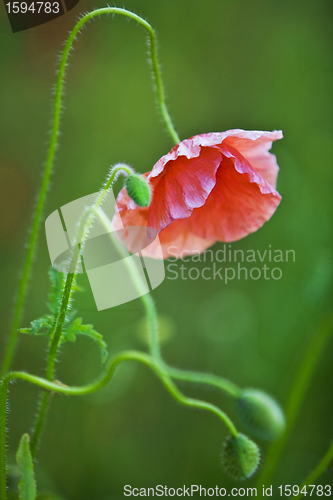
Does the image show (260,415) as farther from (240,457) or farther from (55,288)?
(55,288)

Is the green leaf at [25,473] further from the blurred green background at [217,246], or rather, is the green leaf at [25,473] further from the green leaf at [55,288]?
the blurred green background at [217,246]

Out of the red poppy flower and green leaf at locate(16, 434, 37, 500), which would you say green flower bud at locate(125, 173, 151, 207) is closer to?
the red poppy flower

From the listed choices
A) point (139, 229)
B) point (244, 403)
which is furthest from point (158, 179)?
point (244, 403)

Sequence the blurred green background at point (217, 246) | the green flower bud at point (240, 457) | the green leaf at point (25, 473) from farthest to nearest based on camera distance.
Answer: the blurred green background at point (217, 246)
the green flower bud at point (240, 457)
the green leaf at point (25, 473)

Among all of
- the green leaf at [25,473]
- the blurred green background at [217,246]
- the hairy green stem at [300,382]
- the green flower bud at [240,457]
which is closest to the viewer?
the green leaf at [25,473]

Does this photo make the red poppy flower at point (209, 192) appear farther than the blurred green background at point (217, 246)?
No

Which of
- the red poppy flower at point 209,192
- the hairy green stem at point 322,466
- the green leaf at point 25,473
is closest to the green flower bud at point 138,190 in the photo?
the red poppy flower at point 209,192

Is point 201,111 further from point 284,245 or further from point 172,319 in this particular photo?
point 172,319
